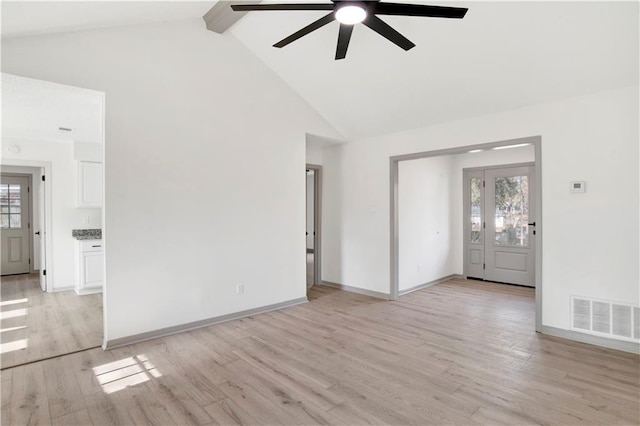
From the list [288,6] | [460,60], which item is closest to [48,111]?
[288,6]

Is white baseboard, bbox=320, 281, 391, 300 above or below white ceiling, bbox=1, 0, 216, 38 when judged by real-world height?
below

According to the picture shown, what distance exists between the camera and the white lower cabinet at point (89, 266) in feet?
17.9

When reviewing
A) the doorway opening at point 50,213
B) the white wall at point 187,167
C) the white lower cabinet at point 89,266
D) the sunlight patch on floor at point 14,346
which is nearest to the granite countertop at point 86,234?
the doorway opening at point 50,213

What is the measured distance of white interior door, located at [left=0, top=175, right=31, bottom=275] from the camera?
7.05m

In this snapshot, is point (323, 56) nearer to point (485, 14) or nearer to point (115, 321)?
point (485, 14)

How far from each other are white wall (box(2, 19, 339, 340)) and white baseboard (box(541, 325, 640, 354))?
3.18 m

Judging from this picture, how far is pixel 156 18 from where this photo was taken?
3.54 metres

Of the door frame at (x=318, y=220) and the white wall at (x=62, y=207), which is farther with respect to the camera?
the door frame at (x=318, y=220)

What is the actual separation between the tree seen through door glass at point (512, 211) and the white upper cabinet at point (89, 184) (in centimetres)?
724

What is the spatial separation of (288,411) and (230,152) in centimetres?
304

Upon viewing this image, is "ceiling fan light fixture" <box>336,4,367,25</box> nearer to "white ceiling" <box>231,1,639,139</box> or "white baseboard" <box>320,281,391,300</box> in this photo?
"white ceiling" <box>231,1,639,139</box>

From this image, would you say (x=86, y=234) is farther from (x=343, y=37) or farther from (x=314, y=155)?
(x=343, y=37)

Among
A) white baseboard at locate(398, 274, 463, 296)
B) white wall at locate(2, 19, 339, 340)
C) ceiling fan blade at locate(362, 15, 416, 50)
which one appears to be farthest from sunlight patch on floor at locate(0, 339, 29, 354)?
white baseboard at locate(398, 274, 463, 296)

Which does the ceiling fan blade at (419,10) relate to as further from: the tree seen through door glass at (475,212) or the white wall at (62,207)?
the white wall at (62,207)
